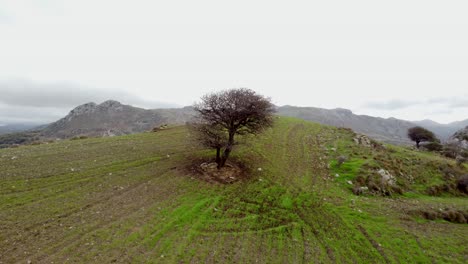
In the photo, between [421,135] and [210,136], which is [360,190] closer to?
[210,136]

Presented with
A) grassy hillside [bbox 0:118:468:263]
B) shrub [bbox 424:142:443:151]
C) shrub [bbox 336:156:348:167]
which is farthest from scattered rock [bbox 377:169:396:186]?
shrub [bbox 424:142:443:151]

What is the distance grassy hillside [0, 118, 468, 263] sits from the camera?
40.9ft

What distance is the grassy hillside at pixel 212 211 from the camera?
12469mm

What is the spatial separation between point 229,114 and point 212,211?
10.5 metres

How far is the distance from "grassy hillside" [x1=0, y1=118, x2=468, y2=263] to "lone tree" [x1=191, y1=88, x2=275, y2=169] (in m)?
4.37

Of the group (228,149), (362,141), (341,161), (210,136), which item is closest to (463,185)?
(341,161)

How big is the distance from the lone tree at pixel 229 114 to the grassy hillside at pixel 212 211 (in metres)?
4.37

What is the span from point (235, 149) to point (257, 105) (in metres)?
10.4

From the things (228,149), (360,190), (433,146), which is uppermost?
A: (228,149)

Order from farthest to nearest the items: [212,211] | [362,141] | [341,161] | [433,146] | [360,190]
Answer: [433,146] → [362,141] → [341,161] → [360,190] → [212,211]

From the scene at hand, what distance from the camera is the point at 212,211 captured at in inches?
672

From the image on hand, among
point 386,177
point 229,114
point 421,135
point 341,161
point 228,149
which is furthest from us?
point 421,135

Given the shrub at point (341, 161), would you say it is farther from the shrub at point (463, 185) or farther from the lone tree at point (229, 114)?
the shrub at point (463, 185)

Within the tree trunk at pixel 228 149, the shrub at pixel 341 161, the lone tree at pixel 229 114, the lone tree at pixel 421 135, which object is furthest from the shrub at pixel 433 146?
the tree trunk at pixel 228 149
